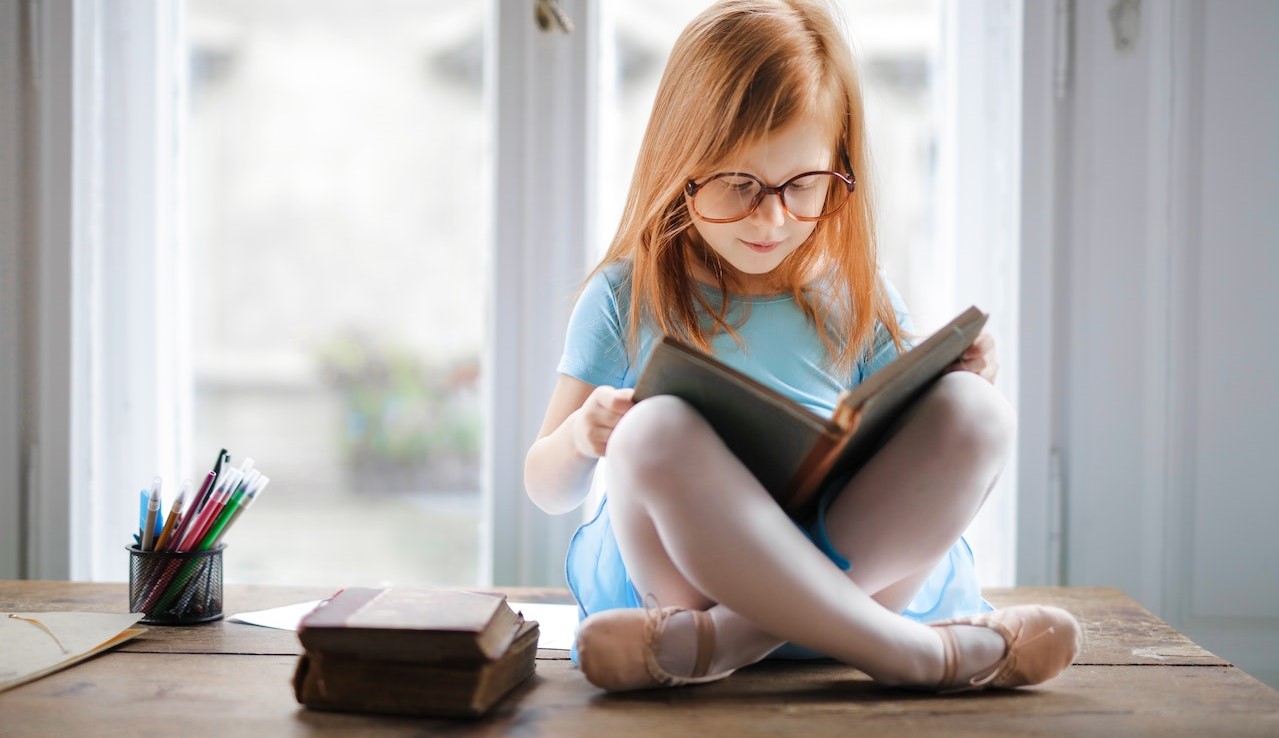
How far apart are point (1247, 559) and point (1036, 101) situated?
2.70 feet

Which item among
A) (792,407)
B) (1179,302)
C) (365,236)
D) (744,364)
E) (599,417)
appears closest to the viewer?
(792,407)

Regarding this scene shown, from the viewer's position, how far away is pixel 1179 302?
5.96 ft

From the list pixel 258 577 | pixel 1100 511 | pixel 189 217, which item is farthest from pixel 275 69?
pixel 1100 511

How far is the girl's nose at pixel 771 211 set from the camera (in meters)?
Result: 1.13

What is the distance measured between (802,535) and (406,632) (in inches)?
13.5

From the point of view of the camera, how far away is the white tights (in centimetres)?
93

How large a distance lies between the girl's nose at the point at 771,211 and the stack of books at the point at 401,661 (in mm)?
474

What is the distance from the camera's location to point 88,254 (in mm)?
1929

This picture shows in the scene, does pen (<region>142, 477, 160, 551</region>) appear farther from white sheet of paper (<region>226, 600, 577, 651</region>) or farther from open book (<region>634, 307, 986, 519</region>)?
open book (<region>634, 307, 986, 519</region>)

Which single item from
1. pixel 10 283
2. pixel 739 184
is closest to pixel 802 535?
pixel 739 184

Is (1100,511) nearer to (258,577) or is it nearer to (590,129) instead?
(590,129)

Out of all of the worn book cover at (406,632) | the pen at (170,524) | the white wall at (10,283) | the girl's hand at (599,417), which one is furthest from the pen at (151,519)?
the white wall at (10,283)

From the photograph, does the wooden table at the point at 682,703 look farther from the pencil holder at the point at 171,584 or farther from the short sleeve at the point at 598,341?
the short sleeve at the point at 598,341

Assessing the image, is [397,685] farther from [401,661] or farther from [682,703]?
[682,703]
